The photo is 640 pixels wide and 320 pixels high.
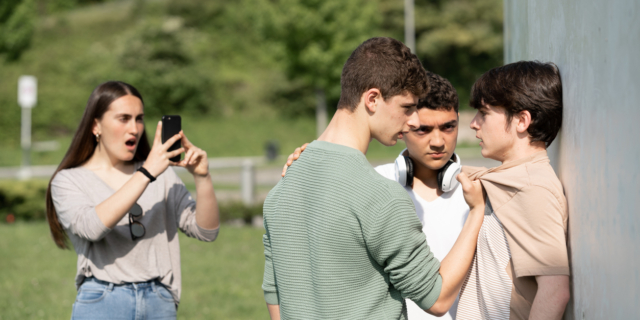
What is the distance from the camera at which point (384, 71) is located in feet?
6.53

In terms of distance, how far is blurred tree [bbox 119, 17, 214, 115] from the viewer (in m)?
32.2

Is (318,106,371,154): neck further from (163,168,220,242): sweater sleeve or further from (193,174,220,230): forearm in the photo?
(163,168,220,242): sweater sleeve

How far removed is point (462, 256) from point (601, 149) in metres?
0.61

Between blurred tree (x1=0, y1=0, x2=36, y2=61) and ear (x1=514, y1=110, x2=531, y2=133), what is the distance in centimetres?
2276

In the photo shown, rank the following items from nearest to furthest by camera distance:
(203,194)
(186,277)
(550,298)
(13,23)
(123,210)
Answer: (550,298) → (123,210) → (203,194) → (186,277) → (13,23)

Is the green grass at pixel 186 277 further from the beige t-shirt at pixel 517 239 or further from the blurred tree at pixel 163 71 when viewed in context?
the blurred tree at pixel 163 71

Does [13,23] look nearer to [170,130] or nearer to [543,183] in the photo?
[170,130]

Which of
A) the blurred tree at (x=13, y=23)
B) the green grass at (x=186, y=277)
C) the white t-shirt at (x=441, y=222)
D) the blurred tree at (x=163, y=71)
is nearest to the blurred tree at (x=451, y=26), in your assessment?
the blurred tree at (x=163, y=71)

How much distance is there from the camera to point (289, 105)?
33.4 metres

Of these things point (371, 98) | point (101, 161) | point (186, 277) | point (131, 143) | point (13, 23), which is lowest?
point (186, 277)

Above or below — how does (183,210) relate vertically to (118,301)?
above

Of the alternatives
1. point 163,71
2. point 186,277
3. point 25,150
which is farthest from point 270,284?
point 163,71

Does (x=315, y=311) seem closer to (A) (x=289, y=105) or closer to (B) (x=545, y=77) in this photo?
(B) (x=545, y=77)

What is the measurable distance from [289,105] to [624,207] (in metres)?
32.3
